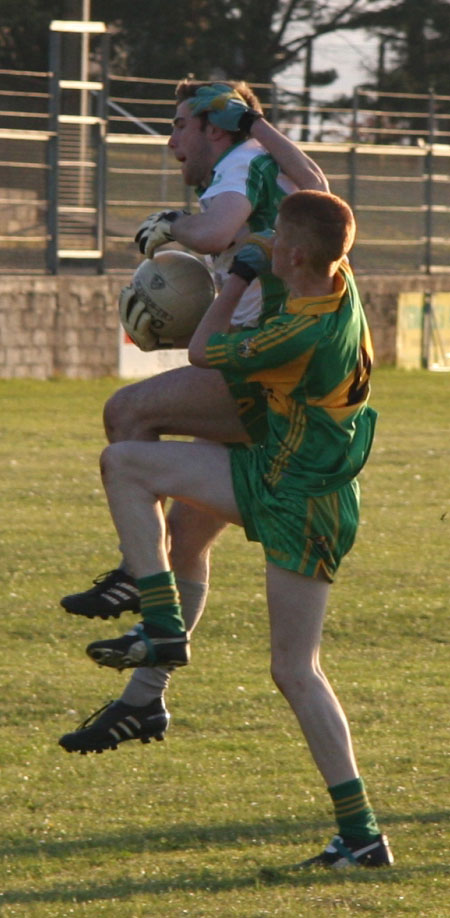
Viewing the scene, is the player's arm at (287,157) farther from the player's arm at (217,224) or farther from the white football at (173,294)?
the white football at (173,294)

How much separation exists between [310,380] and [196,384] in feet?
1.89

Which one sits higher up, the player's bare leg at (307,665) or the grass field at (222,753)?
the player's bare leg at (307,665)

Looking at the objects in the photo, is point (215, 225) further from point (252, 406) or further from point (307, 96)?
point (307, 96)

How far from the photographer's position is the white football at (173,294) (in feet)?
17.5

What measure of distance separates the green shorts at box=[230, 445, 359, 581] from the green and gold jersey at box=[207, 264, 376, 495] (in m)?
0.03

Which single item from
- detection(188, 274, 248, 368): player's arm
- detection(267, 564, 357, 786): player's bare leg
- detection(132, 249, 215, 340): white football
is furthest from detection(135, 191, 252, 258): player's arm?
detection(267, 564, 357, 786): player's bare leg

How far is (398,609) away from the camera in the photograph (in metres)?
8.54

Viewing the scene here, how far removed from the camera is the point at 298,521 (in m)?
4.77

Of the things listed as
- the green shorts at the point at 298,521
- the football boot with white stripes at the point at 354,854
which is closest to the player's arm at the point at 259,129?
the green shorts at the point at 298,521

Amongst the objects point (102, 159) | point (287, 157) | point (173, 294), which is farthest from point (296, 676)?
point (102, 159)

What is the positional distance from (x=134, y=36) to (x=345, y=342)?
35.6 metres

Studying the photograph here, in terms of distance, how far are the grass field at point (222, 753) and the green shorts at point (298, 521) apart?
0.95 m

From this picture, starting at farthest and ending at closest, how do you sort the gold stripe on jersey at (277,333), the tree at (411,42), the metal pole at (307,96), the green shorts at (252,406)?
the tree at (411,42) < the metal pole at (307,96) < the green shorts at (252,406) < the gold stripe on jersey at (277,333)

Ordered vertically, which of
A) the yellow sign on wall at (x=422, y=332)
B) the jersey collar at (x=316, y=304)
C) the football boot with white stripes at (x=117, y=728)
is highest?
the jersey collar at (x=316, y=304)
